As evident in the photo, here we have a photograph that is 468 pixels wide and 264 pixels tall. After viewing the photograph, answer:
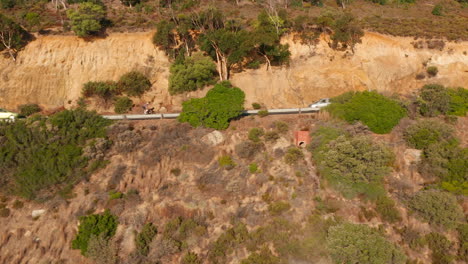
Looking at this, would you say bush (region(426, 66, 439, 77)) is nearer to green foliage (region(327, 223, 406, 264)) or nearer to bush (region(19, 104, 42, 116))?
green foliage (region(327, 223, 406, 264))

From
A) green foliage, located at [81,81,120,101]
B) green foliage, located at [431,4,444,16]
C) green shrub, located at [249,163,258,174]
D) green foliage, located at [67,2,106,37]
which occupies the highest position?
green foliage, located at [67,2,106,37]

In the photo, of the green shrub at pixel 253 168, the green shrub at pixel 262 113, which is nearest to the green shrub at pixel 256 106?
the green shrub at pixel 262 113

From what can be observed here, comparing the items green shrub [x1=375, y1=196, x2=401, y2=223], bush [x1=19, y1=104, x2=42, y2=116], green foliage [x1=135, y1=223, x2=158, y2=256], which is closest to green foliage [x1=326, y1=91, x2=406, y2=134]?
green shrub [x1=375, y1=196, x2=401, y2=223]

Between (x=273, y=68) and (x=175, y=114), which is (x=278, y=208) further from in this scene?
(x=273, y=68)

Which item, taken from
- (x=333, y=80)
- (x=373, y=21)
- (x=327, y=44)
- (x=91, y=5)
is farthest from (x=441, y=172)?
(x=91, y=5)

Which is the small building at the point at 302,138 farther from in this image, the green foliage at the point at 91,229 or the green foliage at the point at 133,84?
the green foliage at the point at 133,84

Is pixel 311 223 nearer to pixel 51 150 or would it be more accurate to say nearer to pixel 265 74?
pixel 265 74

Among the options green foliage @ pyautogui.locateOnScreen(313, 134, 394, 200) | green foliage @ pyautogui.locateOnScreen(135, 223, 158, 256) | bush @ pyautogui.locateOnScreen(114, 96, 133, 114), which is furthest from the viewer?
bush @ pyautogui.locateOnScreen(114, 96, 133, 114)
